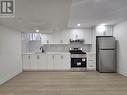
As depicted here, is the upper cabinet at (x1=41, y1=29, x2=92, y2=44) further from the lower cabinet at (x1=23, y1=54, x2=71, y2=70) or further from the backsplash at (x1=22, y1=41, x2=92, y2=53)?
the lower cabinet at (x1=23, y1=54, x2=71, y2=70)

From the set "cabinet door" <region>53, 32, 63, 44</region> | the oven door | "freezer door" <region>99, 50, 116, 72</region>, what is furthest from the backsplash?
"freezer door" <region>99, 50, 116, 72</region>

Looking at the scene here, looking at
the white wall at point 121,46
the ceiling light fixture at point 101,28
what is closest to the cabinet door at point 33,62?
the ceiling light fixture at point 101,28

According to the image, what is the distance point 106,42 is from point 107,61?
88 cm

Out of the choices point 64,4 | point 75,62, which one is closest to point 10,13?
point 64,4

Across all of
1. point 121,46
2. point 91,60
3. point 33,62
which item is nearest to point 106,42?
point 121,46

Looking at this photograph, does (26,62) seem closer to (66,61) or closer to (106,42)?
(66,61)

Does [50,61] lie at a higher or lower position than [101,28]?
lower

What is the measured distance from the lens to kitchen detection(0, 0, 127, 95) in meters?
4.93

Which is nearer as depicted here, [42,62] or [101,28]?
[101,28]

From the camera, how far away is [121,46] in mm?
6551

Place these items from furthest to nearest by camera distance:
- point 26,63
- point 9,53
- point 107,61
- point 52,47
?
1. point 52,47
2. point 26,63
3. point 107,61
4. point 9,53

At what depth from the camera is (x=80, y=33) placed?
8.27 m

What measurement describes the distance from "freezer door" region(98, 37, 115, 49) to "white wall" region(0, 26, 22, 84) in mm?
3858

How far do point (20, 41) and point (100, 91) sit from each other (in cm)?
470
